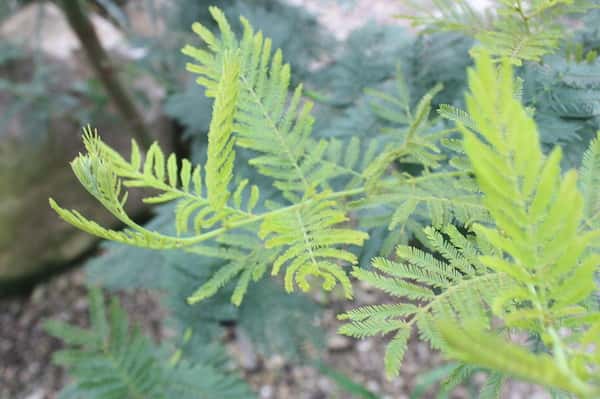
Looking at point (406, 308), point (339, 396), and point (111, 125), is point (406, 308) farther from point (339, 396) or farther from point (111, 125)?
point (111, 125)

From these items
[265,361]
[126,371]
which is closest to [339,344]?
[265,361]

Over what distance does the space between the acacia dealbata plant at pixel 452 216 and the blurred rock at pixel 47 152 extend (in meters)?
1.15

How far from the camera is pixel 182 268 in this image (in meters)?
0.78

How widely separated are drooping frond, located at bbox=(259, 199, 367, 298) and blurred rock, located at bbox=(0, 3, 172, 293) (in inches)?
48.1


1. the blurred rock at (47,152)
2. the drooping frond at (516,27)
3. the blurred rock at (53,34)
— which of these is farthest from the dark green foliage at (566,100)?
the blurred rock at (53,34)

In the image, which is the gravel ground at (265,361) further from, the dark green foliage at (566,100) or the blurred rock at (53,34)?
the dark green foliage at (566,100)

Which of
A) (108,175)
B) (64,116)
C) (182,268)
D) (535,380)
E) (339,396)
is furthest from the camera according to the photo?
(64,116)

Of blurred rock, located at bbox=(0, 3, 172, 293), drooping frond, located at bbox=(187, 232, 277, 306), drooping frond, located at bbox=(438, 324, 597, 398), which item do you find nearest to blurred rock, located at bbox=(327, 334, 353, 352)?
blurred rock, located at bbox=(0, 3, 172, 293)

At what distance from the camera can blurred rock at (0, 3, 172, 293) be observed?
1450 millimetres

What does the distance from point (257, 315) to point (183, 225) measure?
50 centimetres

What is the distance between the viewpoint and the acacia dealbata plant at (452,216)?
19cm

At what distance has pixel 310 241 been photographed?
317 millimetres

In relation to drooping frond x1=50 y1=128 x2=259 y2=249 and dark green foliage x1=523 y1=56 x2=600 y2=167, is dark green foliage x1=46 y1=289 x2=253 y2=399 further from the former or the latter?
dark green foliage x1=523 y1=56 x2=600 y2=167

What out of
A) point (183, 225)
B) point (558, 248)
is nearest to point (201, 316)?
point (183, 225)
